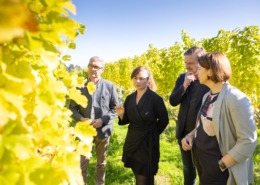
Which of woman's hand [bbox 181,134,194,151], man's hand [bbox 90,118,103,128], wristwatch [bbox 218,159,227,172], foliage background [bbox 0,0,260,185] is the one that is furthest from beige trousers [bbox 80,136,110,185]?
foliage background [bbox 0,0,260,185]

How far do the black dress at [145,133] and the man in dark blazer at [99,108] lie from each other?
53 centimetres

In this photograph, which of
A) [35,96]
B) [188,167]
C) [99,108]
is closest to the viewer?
[35,96]

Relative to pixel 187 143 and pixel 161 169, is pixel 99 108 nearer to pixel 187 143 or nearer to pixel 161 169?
pixel 187 143

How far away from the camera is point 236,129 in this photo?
2.04m

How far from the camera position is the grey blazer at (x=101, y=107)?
12.3 ft

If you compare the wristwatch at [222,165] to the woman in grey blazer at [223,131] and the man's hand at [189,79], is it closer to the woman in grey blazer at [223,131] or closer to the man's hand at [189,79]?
the woman in grey blazer at [223,131]

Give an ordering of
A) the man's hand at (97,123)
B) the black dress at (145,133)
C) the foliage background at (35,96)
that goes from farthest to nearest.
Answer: the man's hand at (97,123), the black dress at (145,133), the foliage background at (35,96)

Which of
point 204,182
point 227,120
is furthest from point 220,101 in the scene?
point 204,182

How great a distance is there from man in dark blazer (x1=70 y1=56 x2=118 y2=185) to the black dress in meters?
0.53

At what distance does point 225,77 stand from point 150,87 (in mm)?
1458

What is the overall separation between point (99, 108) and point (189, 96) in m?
1.38

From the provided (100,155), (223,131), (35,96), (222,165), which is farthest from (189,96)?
(35,96)

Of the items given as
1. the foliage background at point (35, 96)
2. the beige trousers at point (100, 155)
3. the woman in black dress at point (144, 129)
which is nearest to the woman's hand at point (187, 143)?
the woman in black dress at point (144, 129)

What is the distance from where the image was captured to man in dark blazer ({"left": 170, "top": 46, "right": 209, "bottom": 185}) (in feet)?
10.2
